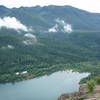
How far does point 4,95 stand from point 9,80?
43.6 metres

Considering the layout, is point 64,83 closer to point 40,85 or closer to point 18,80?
point 40,85

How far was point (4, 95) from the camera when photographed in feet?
490

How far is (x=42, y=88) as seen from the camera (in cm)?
15788

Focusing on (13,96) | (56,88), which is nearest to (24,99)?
(13,96)

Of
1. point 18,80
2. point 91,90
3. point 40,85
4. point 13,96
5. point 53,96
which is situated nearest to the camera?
point 91,90

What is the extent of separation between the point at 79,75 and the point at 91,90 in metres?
84.0

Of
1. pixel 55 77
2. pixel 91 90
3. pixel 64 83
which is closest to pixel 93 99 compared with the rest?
pixel 91 90

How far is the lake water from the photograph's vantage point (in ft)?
454

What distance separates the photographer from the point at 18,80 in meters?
191

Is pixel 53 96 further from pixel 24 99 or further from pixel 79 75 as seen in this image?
pixel 79 75

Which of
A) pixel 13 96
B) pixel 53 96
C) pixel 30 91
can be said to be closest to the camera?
pixel 53 96

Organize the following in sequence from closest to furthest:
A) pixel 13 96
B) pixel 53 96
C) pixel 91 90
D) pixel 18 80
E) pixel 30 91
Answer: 1. pixel 91 90
2. pixel 53 96
3. pixel 13 96
4. pixel 30 91
5. pixel 18 80

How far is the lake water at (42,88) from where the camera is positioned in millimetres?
138325

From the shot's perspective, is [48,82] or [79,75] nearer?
[48,82]
